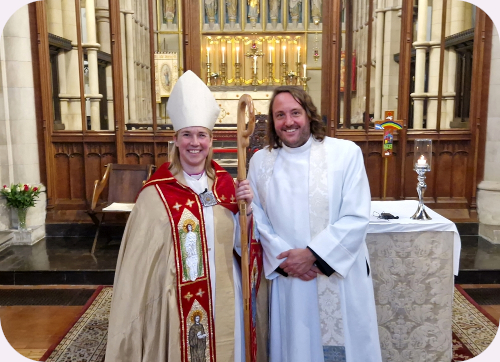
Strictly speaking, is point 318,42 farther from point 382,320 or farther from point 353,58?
point 382,320

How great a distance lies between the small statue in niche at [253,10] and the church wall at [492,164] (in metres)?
5.17

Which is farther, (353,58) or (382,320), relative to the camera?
(353,58)

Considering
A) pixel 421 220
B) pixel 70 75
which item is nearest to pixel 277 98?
pixel 421 220

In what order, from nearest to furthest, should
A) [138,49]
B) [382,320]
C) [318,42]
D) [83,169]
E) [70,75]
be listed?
1. [382,320]
2. [83,169]
3. [70,75]
4. [138,49]
5. [318,42]

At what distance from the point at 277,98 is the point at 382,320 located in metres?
1.57

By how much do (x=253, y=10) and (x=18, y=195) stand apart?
20.3 ft

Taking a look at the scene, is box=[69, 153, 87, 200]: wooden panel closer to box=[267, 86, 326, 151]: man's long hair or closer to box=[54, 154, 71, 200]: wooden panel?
box=[54, 154, 71, 200]: wooden panel

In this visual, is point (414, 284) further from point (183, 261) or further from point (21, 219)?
point (21, 219)

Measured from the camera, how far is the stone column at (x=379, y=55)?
760 cm

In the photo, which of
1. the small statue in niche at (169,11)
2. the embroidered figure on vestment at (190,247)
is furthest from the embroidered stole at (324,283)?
the small statue in niche at (169,11)

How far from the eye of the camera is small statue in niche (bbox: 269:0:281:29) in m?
9.41

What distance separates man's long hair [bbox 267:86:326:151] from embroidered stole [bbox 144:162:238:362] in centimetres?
41

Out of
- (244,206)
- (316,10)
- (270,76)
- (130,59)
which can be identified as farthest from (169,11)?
(244,206)

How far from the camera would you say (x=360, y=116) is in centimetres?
858
